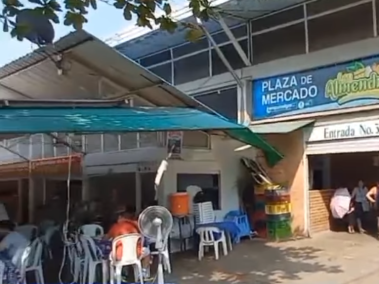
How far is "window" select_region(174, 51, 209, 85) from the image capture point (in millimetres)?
14961

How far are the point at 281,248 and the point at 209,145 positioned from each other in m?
2.80

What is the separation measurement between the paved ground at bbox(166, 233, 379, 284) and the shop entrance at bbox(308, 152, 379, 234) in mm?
1092

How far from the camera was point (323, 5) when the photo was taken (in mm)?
12125

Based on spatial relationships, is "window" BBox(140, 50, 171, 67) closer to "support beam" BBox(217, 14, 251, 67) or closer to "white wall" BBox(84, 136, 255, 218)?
"support beam" BBox(217, 14, 251, 67)

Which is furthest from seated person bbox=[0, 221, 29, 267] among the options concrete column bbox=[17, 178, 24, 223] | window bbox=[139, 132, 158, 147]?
concrete column bbox=[17, 178, 24, 223]

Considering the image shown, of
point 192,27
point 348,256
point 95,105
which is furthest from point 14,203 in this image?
point 192,27

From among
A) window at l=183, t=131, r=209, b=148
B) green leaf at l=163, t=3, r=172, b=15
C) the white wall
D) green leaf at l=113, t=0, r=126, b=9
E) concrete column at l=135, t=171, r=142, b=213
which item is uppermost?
green leaf at l=163, t=3, r=172, b=15

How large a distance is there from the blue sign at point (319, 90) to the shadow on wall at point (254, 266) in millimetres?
3260

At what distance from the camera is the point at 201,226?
10547 mm

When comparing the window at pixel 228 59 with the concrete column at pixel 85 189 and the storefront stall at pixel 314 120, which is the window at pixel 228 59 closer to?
the storefront stall at pixel 314 120

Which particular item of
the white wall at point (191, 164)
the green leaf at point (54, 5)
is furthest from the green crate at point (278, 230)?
the green leaf at point (54, 5)

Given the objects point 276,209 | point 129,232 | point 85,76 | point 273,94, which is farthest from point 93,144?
point 129,232

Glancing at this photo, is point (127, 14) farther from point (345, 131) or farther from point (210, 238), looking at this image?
point (345, 131)

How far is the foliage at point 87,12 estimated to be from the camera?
418 centimetres
